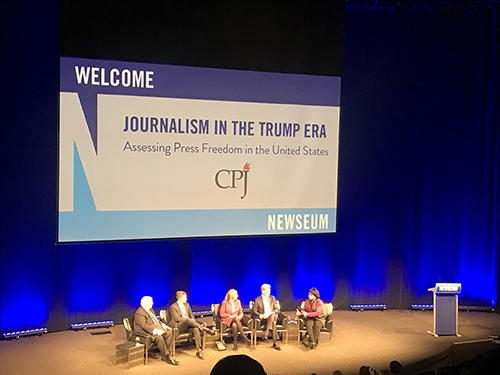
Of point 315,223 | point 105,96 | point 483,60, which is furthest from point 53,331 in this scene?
point 483,60

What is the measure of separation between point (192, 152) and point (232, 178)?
63 cm

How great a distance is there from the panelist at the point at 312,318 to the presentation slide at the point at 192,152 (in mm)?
1132

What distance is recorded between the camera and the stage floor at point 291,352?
7.50 metres

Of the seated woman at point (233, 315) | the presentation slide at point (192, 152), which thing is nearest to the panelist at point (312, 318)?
the seated woman at point (233, 315)

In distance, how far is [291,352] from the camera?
8.15m

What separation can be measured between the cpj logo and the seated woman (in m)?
1.41

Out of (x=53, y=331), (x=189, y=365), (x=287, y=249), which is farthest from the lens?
(x=287, y=249)

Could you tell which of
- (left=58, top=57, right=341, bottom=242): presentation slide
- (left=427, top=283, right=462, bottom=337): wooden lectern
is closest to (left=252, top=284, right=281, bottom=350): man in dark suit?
(left=58, top=57, right=341, bottom=242): presentation slide

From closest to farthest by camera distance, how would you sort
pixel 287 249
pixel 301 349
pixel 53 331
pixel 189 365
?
1. pixel 189 365
2. pixel 301 349
3. pixel 53 331
4. pixel 287 249

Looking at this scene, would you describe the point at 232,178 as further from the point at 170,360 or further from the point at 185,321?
the point at 170,360

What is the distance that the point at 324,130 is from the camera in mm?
9367

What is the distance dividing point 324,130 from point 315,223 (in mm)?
1262

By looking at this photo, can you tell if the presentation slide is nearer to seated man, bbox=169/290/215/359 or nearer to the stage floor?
seated man, bbox=169/290/215/359

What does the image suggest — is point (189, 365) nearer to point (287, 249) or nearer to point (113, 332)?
point (113, 332)
